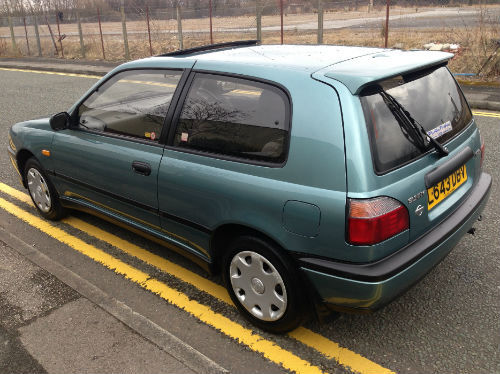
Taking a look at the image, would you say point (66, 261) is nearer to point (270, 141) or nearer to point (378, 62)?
point (270, 141)

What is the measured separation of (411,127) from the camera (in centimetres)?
250

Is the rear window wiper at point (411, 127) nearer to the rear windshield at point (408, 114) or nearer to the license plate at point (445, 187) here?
the rear windshield at point (408, 114)

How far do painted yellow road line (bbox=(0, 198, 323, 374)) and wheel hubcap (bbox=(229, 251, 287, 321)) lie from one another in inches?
6.1

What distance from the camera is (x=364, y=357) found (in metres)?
2.56

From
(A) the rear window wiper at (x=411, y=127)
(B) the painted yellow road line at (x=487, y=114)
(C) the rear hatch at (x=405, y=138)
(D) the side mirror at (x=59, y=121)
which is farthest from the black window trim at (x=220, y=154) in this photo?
(B) the painted yellow road line at (x=487, y=114)

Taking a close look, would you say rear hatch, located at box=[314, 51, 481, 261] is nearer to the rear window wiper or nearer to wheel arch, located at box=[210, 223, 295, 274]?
the rear window wiper

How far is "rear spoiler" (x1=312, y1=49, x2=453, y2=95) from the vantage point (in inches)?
92.0

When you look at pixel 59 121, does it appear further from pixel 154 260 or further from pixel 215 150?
pixel 215 150

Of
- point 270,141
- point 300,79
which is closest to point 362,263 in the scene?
point 270,141

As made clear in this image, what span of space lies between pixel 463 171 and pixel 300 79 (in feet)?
4.01

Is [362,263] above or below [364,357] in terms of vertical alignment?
above

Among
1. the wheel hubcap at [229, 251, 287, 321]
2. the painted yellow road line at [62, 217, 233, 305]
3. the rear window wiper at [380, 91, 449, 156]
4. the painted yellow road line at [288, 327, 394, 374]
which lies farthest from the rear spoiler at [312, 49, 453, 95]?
the painted yellow road line at [62, 217, 233, 305]

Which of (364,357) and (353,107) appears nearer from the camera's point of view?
(353,107)

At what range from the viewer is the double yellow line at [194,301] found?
2545 mm
